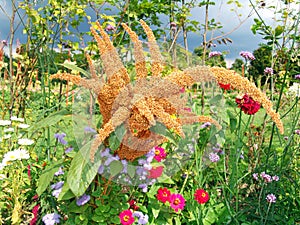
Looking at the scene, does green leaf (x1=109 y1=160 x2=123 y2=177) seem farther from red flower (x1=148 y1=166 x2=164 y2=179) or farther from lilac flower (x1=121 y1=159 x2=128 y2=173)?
red flower (x1=148 y1=166 x2=164 y2=179)

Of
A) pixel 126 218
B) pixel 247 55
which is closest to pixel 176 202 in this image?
pixel 126 218

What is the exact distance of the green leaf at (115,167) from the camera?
1583 millimetres

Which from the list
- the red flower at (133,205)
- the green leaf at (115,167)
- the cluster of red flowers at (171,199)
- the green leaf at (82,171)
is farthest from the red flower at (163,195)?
the green leaf at (82,171)

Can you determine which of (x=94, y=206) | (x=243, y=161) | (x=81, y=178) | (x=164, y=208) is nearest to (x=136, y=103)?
(x=81, y=178)

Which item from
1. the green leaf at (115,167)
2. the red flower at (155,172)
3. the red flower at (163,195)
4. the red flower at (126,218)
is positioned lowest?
the red flower at (163,195)

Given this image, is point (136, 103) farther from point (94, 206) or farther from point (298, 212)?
point (298, 212)

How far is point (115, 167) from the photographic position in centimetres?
159

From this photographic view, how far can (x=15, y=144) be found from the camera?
7.96 feet

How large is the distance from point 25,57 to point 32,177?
103 cm

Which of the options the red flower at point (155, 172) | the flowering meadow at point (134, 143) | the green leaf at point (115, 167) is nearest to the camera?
the flowering meadow at point (134, 143)

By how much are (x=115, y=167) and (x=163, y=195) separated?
403 millimetres

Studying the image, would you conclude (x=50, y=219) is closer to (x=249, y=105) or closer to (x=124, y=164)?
(x=124, y=164)

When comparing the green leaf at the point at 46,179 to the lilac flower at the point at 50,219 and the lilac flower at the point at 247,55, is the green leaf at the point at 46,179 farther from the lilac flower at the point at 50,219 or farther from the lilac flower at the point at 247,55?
the lilac flower at the point at 247,55

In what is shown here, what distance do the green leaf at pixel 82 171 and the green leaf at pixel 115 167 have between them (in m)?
0.09
